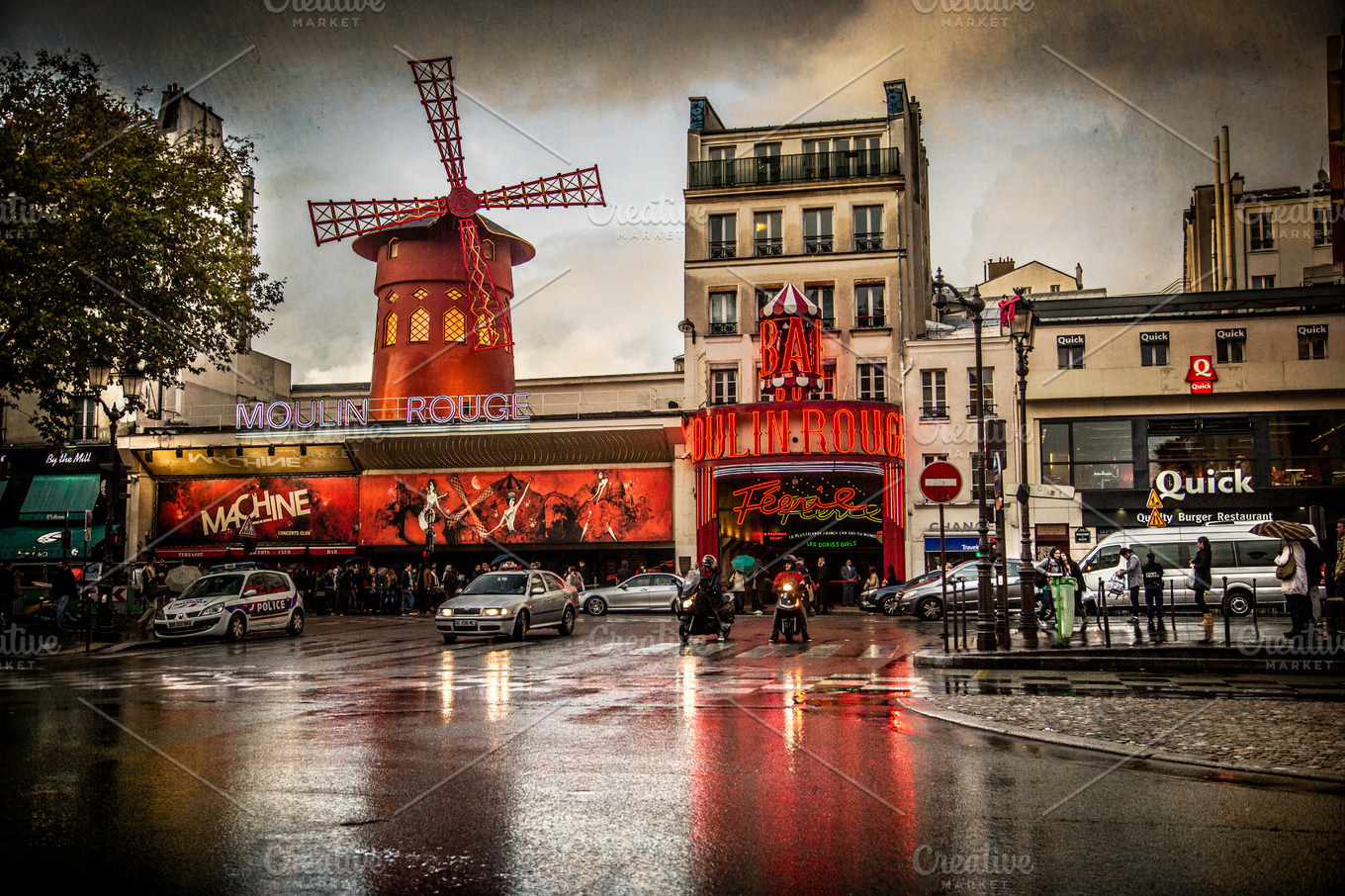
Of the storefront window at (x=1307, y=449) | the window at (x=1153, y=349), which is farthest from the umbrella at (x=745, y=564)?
the storefront window at (x=1307, y=449)

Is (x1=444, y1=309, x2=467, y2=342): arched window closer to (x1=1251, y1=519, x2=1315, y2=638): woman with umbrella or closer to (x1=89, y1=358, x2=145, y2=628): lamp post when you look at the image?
(x1=89, y1=358, x2=145, y2=628): lamp post

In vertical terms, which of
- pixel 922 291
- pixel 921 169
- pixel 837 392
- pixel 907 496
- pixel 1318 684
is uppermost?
pixel 921 169

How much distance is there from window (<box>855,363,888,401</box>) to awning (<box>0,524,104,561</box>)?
26.6m

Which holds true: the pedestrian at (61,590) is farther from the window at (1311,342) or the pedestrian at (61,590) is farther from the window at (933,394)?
the window at (1311,342)

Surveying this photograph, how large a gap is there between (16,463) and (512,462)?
58.7 feet

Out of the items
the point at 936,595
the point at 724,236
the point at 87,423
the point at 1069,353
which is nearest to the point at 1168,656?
the point at 936,595

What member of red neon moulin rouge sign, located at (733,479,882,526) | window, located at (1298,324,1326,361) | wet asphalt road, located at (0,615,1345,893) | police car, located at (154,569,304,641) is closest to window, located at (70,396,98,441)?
police car, located at (154,569,304,641)

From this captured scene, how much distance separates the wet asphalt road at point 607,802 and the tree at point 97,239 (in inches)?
431

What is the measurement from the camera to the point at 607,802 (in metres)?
6.24

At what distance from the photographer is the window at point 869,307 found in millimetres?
35844

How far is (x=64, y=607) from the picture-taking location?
2169 cm

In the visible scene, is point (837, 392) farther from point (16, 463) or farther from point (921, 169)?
point (16, 463)

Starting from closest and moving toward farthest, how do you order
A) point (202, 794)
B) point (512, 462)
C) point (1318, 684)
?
point (202, 794), point (1318, 684), point (512, 462)

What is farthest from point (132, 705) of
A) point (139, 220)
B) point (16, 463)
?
point (16, 463)
